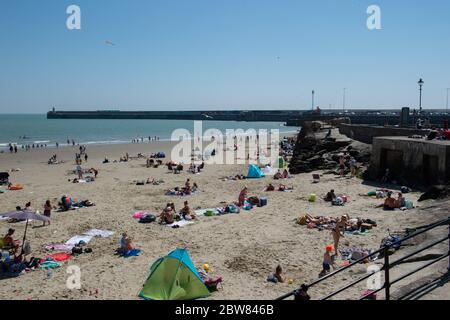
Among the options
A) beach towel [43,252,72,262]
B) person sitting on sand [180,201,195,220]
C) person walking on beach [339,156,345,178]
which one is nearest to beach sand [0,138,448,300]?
beach towel [43,252,72,262]

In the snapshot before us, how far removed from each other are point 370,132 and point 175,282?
17984 millimetres

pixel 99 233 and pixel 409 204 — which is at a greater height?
pixel 409 204

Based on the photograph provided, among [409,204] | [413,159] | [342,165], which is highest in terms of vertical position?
[413,159]

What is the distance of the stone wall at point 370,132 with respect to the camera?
2026cm

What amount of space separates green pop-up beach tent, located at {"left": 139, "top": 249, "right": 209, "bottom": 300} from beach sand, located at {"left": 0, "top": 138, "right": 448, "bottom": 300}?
0.32 metres

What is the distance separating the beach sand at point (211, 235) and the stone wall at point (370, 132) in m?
4.03

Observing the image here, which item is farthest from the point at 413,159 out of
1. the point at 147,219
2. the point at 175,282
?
the point at 175,282

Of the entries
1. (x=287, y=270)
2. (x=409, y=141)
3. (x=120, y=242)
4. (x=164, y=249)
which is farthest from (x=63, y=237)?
(x=409, y=141)

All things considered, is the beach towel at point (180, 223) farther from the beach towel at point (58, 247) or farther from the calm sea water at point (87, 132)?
the calm sea water at point (87, 132)

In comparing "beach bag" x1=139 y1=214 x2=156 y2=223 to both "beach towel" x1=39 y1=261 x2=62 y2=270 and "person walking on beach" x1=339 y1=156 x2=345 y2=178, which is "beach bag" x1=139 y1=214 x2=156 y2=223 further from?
"person walking on beach" x1=339 y1=156 x2=345 y2=178

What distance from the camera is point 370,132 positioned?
2362 centimetres

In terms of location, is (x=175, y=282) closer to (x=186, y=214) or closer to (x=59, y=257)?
(x=59, y=257)
